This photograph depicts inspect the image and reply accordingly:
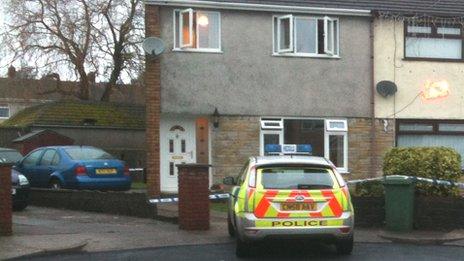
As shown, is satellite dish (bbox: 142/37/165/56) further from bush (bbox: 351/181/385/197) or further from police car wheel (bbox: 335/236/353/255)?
police car wheel (bbox: 335/236/353/255)

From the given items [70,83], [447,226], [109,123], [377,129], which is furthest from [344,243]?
[70,83]

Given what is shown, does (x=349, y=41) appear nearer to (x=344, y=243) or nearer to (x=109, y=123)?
(x=344, y=243)

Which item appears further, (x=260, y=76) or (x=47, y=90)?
(x=47, y=90)

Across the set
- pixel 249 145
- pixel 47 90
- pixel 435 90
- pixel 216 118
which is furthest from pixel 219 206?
pixel 47 90

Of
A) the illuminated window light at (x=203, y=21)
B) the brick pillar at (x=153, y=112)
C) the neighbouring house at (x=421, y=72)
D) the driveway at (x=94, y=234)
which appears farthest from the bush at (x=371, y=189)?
the illuminated window light at (x=203, y=21)

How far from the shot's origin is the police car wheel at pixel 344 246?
9.49m

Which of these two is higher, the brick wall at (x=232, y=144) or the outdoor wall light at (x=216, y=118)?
the outdoor wall light at (x=216, y=118)

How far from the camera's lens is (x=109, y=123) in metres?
31.7

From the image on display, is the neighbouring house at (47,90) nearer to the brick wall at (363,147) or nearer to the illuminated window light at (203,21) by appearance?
the illuminated window light at (203,21)

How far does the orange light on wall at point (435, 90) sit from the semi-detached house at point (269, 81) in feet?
1.16

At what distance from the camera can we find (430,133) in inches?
770

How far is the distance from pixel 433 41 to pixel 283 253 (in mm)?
11754

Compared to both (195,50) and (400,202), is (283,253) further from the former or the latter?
(195,50)

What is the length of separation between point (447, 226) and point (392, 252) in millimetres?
2717
